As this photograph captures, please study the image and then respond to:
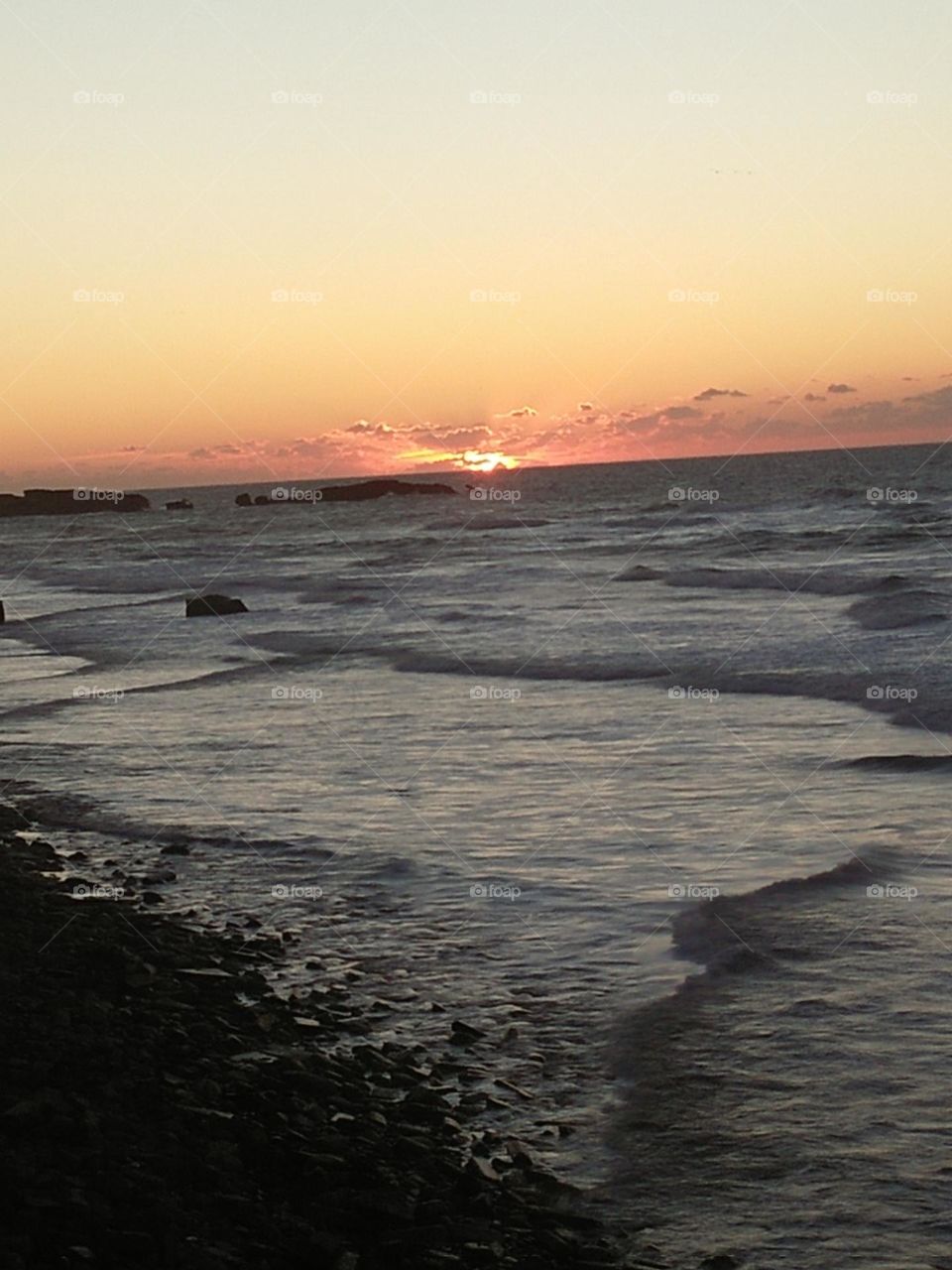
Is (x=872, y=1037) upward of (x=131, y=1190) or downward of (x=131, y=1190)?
downward

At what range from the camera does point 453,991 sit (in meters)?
8.88

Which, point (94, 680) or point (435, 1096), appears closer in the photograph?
point (435, 1096)

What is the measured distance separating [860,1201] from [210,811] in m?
9.27

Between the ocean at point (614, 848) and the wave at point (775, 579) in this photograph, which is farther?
the wave at point (775, 579)

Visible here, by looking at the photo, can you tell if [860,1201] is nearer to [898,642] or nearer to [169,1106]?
[169,1106]

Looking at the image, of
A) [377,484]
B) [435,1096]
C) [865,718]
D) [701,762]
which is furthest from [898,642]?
[377,484]

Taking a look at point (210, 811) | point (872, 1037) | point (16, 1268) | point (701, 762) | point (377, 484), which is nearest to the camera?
point (16, 1268)
